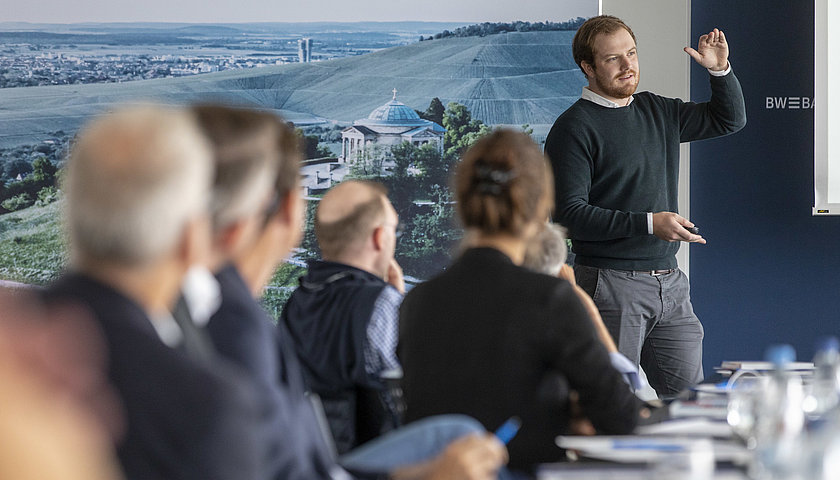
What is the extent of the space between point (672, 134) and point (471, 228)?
2307 millimetres

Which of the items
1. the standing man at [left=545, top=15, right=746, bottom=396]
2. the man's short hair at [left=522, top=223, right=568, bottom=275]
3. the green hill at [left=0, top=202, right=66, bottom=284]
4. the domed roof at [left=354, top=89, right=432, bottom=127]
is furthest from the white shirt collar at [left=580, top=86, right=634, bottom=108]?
the green hill at [left=0, top=202, right=66, bottom=284]

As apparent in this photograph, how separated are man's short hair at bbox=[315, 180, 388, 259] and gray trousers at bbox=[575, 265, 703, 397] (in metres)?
1.36

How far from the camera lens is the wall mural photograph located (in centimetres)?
637

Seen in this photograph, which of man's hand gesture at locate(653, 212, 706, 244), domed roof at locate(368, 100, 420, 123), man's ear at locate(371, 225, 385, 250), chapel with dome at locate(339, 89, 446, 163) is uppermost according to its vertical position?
domed roof at locate(368, 100, 420, 123)

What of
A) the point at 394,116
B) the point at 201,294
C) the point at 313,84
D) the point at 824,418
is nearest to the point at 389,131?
the point at 394,116

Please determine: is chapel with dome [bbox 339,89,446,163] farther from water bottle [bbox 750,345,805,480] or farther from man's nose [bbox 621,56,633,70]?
water bottle [bbox 750,345,805,480]

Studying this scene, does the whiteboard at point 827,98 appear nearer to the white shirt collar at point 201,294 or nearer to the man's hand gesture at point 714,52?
the man's hand gesture at point 714,52

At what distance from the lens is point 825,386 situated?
231cm

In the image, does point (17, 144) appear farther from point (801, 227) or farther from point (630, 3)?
point (801, 227)

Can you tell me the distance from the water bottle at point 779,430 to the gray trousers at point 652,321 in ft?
6.10

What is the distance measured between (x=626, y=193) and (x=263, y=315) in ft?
8.83

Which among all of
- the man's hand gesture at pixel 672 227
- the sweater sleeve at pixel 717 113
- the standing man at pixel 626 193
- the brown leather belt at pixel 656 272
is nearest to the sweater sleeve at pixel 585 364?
the man's hand gesture at pixel 672 227

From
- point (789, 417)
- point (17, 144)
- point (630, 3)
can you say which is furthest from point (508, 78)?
point (789, 417)

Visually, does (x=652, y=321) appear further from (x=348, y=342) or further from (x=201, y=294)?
→ (x=201, y=294)
